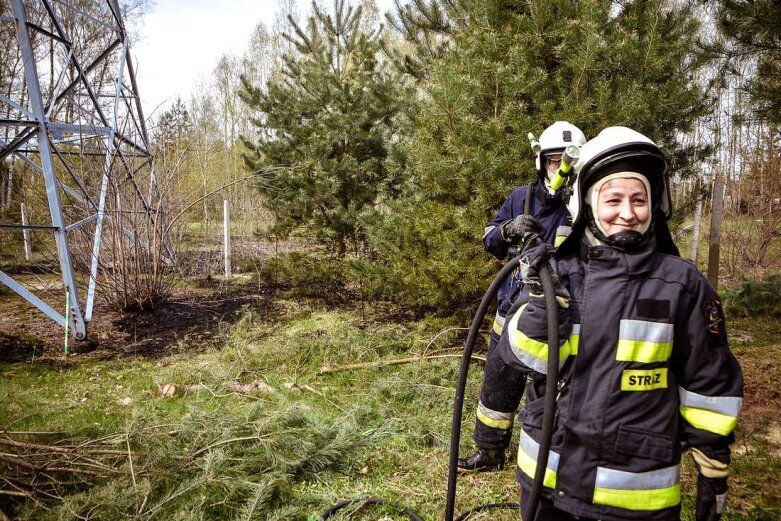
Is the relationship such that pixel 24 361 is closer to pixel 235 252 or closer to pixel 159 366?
pixel 159 366

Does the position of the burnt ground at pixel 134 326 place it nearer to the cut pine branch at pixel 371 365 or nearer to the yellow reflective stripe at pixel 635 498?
the cut pine branch at pixel 371 365

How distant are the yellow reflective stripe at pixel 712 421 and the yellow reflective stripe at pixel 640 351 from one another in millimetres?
217

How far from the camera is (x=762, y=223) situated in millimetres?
10047

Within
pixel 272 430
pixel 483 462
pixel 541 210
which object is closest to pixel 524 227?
pixel 541 210

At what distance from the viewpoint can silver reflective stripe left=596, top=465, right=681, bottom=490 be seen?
145 cm

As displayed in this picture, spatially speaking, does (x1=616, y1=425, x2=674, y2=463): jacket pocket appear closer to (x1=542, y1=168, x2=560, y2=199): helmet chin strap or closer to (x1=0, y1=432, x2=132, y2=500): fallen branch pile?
(x1=542, y1=168, x2=560, y2=199): helmet chin strap

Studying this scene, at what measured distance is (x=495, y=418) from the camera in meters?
2.68

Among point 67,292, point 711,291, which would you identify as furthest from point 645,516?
point 67,292

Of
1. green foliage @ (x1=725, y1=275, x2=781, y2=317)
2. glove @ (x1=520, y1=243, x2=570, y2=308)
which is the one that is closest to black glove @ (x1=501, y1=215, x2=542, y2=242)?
glove @ (x1=520, y1=243, x2=570, y2=308)

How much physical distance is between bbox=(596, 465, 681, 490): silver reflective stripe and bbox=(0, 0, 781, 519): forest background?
1780mm

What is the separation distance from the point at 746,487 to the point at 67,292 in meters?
7.17

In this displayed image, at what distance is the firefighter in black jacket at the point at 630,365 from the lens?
57.6 inches

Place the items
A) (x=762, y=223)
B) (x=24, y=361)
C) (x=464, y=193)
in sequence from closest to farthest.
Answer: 1. (x=464, y=193)
2. (x=24, y=361)
3. (x=762, y=223)

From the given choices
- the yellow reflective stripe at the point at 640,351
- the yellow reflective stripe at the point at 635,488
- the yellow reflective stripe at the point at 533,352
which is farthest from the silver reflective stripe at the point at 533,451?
the yellow reflective stripe at the point at 640,351
